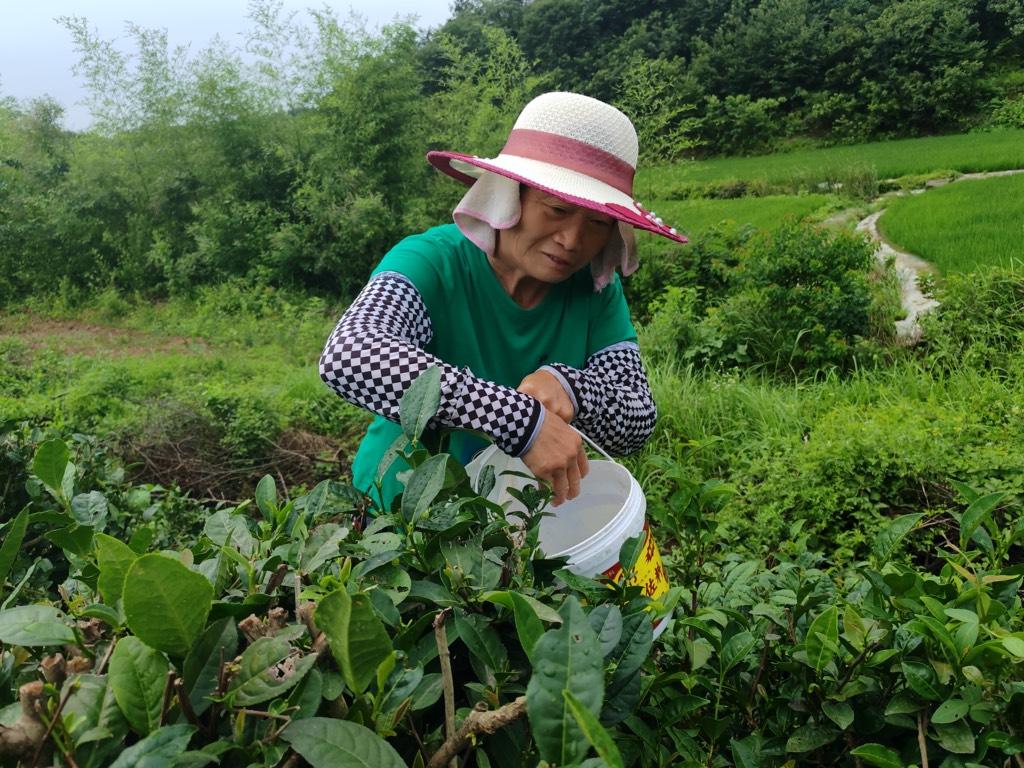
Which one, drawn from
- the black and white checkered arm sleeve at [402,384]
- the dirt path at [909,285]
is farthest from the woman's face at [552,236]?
the dirt path at [909,285]

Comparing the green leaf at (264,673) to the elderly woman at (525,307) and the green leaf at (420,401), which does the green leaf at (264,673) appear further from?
the elderly woman at (525,307)

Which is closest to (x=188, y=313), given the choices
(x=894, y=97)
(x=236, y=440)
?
(x=236, y=440)

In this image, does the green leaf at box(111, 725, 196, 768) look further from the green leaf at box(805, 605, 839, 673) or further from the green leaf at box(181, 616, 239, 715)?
the green leaf at box(805, 605, 839, 673)

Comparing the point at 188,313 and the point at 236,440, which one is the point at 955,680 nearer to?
the point at 236,440

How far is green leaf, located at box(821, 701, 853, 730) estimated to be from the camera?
0.52m

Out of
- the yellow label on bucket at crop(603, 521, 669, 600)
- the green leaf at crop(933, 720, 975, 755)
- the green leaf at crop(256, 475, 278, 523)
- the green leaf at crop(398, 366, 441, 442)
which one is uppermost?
the green leaf at crop(398, 366, 441, 442)

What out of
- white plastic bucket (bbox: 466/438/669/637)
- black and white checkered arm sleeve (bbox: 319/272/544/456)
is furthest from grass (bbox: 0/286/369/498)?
white plastic bucket (bbox: 466/438/669/637)

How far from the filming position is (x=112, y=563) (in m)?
0.43

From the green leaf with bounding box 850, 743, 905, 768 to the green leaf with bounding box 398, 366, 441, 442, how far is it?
39cm

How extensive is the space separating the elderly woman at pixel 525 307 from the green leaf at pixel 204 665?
595mm

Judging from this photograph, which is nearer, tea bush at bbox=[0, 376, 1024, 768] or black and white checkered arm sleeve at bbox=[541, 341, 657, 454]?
tea bush at bbox=[0, 376, 1024, 768]

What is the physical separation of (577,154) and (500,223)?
0.61 feet

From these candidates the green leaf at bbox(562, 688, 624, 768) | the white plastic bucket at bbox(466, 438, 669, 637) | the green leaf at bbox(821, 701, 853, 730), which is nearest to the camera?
the green leaf at bbox(562, 688, 624, 768)

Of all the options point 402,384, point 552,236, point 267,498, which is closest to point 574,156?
point 552,236
